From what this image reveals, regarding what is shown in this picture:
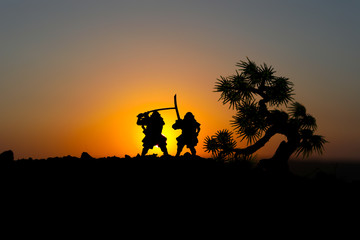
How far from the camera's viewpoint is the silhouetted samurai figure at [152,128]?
379 inches

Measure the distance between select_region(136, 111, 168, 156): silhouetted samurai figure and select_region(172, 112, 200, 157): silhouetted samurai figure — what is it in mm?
401

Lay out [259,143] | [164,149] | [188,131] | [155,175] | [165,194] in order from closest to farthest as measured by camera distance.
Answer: [165,194], [155,175], [188,131], [164,149], [259,143]

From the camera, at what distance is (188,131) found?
9531mm

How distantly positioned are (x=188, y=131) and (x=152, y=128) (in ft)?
2.99

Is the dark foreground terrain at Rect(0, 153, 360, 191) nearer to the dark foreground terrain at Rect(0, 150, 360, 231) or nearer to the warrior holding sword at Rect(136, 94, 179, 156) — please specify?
the dark foreground terrain at Rect(0, 150, 360, 231)

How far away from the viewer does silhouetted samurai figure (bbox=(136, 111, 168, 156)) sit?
31.6 ft

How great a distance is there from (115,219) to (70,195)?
120 cm

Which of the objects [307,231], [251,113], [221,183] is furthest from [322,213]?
[251,113]

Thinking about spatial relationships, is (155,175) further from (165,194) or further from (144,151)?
(144,151)

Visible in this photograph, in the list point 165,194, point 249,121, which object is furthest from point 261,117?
point 165,194

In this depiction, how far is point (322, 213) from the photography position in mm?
6070

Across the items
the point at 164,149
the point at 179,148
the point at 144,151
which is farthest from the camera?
the point at 164,149

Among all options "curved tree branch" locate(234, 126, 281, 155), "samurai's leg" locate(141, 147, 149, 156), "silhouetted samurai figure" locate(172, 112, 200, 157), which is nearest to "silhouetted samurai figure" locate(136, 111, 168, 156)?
"samurai's leg" locate(141, 147, 149, 156)

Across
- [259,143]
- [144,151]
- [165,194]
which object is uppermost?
[259,143]
